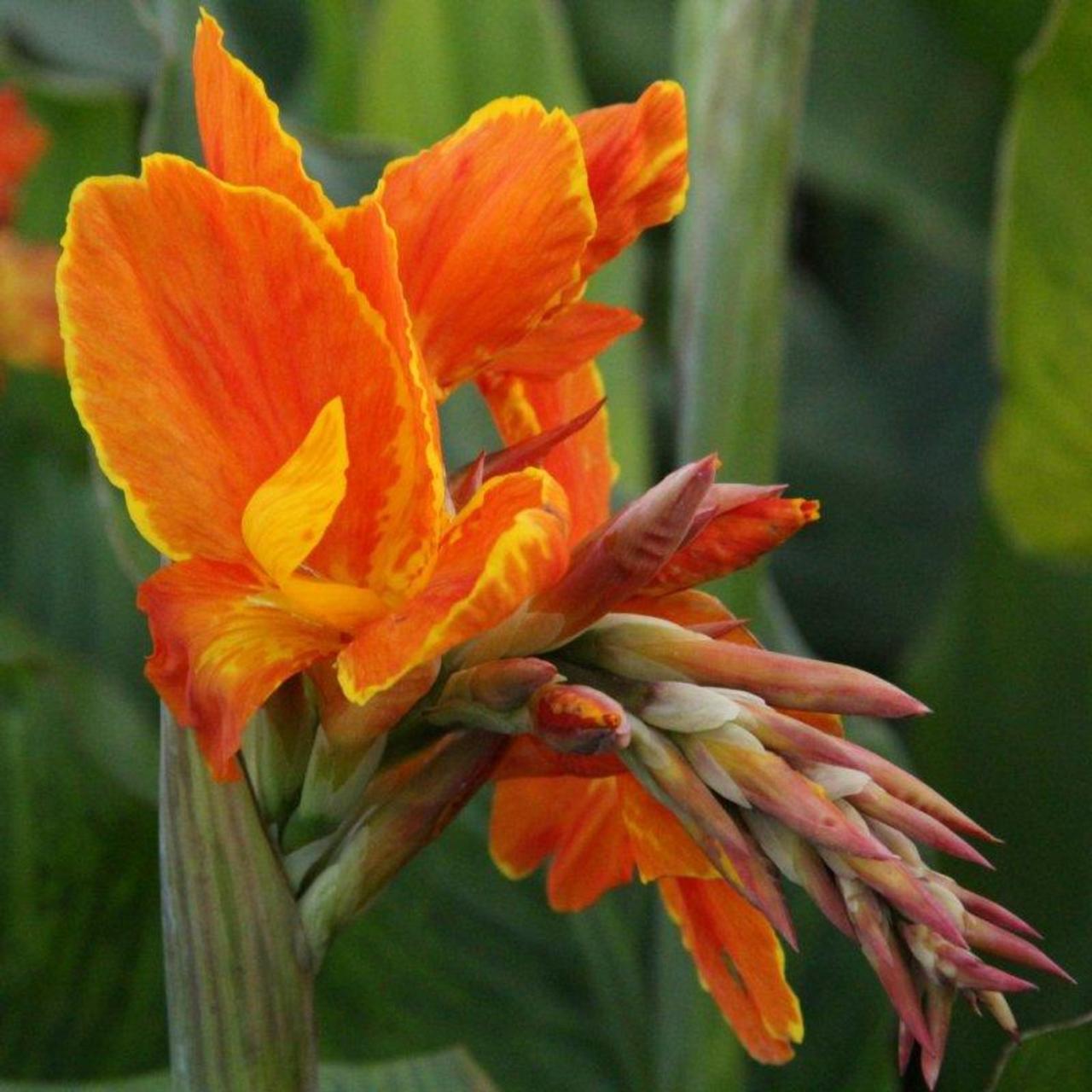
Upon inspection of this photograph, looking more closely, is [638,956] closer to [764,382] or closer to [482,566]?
[764,382]

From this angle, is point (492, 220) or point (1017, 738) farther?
point (1017, 738)

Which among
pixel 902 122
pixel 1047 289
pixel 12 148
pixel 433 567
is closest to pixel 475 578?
pixel 433 567

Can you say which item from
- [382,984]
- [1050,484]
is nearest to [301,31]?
[1050,484]

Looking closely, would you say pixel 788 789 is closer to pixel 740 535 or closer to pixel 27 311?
pixel 740 535

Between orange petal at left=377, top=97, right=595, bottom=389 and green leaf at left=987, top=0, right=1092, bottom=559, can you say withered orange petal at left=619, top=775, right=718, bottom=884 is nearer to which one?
orange petal at left=377, top=97, right=595, bottom=389

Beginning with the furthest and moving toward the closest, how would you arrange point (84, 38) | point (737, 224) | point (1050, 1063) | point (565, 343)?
point (84, 38) < point (737, 224) < point (1050, 1063) < point (565, 343)

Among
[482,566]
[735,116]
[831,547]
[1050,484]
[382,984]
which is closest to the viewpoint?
[482,566]

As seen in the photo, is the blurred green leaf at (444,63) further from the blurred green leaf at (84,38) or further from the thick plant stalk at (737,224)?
the blurred green leaf at (84,38)
